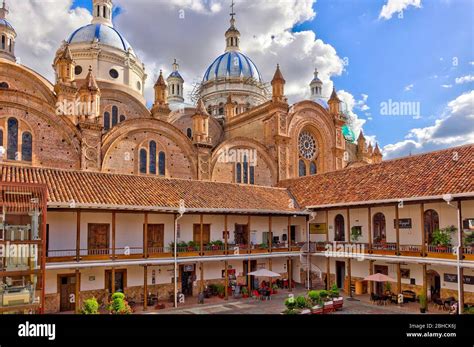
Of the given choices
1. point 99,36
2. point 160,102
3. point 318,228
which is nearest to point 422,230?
point 318,228

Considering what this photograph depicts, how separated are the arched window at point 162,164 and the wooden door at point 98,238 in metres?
12.7

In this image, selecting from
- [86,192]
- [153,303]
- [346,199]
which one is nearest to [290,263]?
[346,199]

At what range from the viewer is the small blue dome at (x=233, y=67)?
205ft

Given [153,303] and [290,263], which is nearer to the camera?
[153,303]

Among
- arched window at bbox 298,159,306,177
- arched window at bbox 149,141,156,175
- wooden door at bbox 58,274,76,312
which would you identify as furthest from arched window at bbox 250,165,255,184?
wooden door at bbox 58,274,76,312

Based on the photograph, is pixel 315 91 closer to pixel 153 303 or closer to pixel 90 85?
pixel 90 85

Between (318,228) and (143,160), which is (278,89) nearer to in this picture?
(143,160)

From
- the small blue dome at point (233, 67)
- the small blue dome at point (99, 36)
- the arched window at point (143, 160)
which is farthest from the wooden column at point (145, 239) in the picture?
the small blue dome at point (233, 67)

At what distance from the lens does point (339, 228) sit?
27438 mm

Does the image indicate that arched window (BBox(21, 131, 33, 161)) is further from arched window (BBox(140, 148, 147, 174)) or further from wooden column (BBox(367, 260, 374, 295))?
wooden column (BBox(367, 260, 374, 295))

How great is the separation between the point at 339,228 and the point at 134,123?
62.1 ft

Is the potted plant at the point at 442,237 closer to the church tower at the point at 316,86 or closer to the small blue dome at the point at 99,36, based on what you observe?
the small blue dome at the point at 99,36
